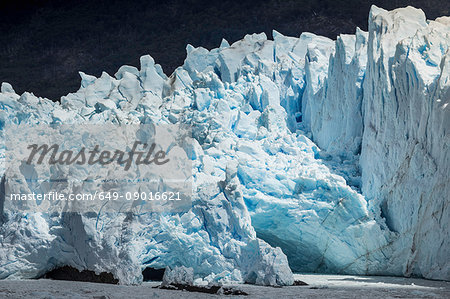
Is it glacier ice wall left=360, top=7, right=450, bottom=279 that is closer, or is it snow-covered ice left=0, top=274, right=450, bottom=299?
snow-covered ice left=0, top=274, right=450, bottom=299

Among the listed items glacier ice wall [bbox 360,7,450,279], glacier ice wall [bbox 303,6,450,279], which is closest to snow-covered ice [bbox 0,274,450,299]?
glacier ice wall [bbox 360,7,450,279]

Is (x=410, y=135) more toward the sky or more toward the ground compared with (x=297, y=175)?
more toward the sky

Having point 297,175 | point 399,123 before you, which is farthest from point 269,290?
point 399,123

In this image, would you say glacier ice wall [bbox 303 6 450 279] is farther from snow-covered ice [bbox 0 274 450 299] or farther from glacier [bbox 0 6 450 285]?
snow-covered ice [bbox 0 274 450 299]

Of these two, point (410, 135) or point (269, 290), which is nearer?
point (269, 290)

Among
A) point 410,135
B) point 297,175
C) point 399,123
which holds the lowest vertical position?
point 297,175

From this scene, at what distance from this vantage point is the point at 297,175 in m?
13.8

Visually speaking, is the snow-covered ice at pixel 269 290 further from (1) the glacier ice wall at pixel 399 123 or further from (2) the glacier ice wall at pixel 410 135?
(1) the glacier ice wall at pixel 399 123

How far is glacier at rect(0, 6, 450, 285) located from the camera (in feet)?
40.1

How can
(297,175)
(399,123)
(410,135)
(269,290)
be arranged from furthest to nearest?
(297,175), (399,123), (410,135), (269,290)

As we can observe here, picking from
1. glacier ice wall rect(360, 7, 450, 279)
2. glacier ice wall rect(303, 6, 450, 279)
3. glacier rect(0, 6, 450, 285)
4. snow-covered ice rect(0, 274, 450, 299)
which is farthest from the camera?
glacier rect(0, 6, 450, 285)

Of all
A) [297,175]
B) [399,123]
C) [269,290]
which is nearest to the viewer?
[269,290]

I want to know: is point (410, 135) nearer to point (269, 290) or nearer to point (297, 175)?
point (297, 175)

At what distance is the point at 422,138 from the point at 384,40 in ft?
8.84
